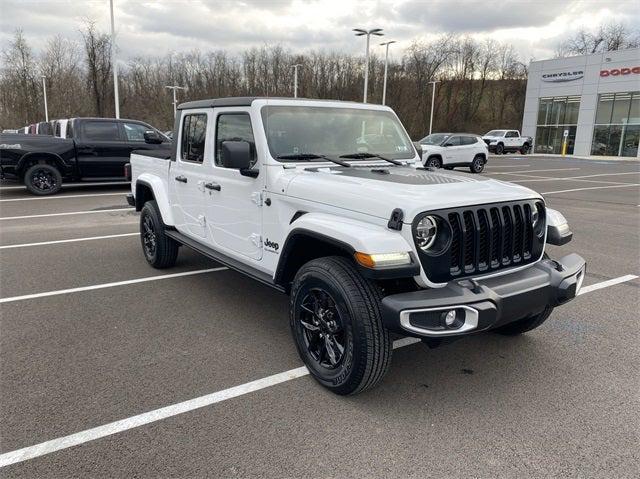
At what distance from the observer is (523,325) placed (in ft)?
13.1

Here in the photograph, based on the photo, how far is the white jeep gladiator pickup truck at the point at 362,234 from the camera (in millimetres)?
2818

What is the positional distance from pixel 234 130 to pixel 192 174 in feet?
2.84

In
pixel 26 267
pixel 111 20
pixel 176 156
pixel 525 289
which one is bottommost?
pixel 26 267

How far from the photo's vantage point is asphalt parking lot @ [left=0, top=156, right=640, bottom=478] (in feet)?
8.54

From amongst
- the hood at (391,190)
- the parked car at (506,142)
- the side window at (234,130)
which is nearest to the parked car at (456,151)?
the side window at (234,130)

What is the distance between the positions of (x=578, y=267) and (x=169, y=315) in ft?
11.4

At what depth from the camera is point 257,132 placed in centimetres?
397

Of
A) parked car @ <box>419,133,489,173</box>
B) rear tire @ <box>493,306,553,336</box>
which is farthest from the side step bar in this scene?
parked car @ <box>419,133,489,173</box>

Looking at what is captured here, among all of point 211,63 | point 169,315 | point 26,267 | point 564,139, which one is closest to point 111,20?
point 26,267

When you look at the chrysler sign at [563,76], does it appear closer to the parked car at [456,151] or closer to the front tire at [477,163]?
the parked car at [456,151]

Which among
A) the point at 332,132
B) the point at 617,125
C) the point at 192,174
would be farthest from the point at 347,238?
the point at 617,125

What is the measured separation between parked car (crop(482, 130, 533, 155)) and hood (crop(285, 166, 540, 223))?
1455 inches

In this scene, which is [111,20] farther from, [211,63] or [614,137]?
[211,63]

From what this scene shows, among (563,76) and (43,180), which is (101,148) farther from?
(563,76)
